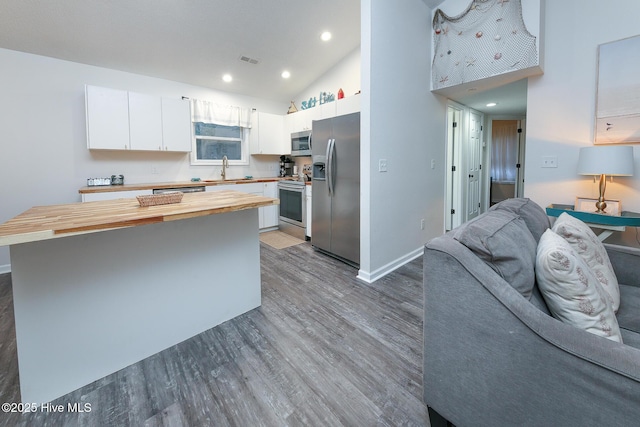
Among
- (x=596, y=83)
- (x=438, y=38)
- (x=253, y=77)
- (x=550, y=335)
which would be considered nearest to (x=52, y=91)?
(x=253, y=77)

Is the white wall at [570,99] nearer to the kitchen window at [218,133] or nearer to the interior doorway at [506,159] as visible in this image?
the interior doorway at [506,159]

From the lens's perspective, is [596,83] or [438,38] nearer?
[596,83]

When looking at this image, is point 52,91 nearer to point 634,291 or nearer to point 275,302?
point 275,302

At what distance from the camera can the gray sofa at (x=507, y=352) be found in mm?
802

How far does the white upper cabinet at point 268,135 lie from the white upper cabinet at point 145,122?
1.49 metres

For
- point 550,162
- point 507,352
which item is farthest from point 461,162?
point 507,352

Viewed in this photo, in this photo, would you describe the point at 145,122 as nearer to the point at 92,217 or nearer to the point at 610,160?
the point at 92,217

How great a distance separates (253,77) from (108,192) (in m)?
2.65

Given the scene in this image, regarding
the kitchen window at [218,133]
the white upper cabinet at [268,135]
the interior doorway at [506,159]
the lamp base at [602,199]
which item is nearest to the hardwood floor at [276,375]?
the lamp base at [602,199]

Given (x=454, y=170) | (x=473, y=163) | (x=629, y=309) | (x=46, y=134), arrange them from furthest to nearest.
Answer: (x=473, y=163) → (x=454, y=170) → (x=46, y=134) → (x=629, y=309)

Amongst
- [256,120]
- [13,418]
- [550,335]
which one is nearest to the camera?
[550,335]

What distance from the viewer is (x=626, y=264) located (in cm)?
164

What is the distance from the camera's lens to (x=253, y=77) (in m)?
4.41

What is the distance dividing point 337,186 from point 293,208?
130 centimetres
